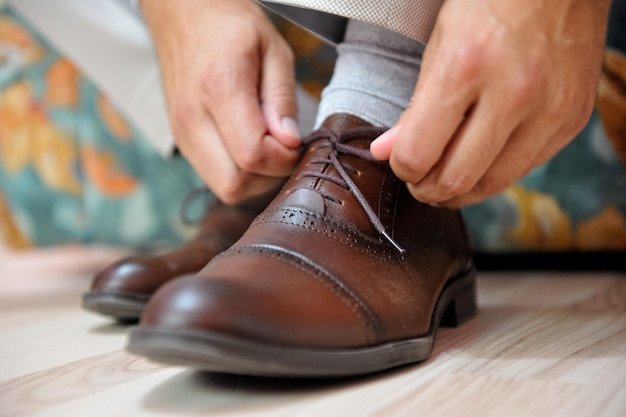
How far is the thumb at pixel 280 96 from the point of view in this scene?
2.59 feet

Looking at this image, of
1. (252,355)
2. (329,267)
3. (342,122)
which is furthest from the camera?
(342,122)

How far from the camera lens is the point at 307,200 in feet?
2.16

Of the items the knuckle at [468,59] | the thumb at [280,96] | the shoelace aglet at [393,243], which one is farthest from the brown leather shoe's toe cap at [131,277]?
the knuckle at [468,59]

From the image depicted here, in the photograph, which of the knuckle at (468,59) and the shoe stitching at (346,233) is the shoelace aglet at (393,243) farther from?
the knuckle at (468,59)

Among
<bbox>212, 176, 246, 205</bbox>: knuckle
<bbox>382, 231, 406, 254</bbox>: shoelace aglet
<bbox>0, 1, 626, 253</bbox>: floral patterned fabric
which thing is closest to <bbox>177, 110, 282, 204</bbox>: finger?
<bbox>212, 176, 246, 205</bbox>: knuckle

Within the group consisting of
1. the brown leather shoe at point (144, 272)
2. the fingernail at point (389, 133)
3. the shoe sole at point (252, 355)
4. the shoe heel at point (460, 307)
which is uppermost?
the fingernail at point (389, 133)

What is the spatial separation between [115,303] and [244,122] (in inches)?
10.8

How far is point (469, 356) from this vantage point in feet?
2.16

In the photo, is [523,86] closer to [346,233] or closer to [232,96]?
[346,233]

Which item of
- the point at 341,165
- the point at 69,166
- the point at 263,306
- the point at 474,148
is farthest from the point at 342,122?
the point at 69,166

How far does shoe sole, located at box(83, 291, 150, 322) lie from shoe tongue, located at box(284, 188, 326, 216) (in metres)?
0.30

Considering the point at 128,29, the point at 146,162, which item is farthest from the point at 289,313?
the point at 146,162

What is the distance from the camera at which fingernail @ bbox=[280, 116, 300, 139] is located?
2.59 ft

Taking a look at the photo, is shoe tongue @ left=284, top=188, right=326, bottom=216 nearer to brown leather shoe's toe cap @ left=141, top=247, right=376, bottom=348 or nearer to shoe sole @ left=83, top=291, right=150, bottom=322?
brown leather shoe's toe cap @ left=141, top=247, right=376, bottom=348
